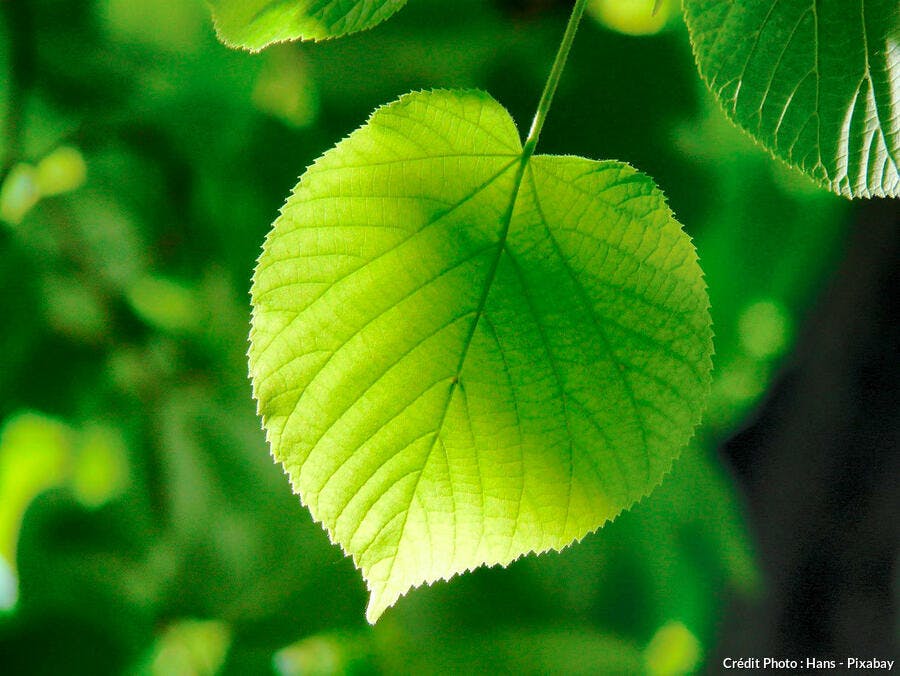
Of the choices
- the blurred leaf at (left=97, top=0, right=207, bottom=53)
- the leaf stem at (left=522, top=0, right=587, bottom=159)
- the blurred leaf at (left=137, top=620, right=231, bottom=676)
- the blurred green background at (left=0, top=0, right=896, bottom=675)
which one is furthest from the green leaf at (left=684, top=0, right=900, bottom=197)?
the blurred leaf at (left=137, top=620, right=231, bottom=676)

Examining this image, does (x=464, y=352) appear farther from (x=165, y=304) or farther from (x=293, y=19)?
(x=165, y=304)

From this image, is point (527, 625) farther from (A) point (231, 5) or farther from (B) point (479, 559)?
(A) point (231, 5)

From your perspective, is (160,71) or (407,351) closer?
(407,351)

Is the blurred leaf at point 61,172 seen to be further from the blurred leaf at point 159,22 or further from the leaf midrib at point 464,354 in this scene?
the leaf midrib at point 464,354

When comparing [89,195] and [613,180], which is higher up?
[89,195]

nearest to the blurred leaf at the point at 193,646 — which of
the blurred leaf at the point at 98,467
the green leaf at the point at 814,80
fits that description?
the blurred leaf at the point at 98,467

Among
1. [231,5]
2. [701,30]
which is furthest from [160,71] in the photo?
[701,30]

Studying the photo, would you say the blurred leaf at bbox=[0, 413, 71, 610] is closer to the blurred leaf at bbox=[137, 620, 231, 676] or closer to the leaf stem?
the blurred leaf at bbox=[137, 620, 231, 676]
